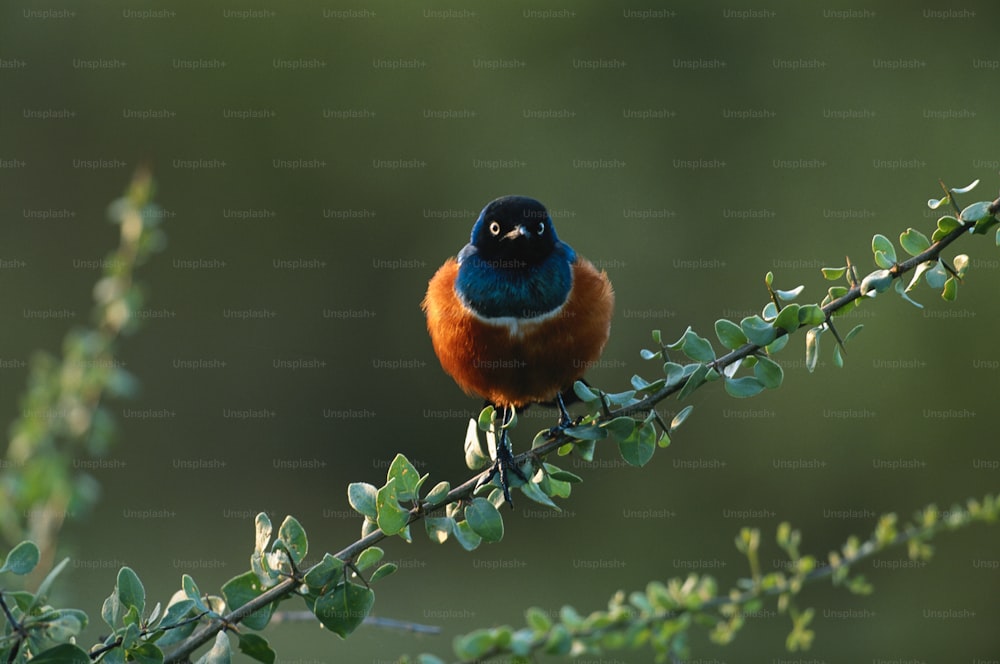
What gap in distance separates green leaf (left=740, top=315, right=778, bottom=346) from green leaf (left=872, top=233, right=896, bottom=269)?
178 millimetres

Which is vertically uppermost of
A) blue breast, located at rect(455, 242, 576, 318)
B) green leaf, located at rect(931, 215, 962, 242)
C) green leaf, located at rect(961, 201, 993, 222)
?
blue breast, located at rect(455, 242, 576, 318)

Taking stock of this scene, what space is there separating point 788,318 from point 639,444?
286 millimetres

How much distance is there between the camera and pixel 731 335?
1.44 meters

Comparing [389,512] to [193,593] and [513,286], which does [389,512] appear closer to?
[193,593]

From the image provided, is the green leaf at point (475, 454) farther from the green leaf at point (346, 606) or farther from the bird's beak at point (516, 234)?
the bird's beak at point (516, 234)

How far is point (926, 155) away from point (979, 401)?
167 centimetres

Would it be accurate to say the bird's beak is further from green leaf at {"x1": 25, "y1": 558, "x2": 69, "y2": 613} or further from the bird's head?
green leaf at {"x1": 25, "y1": 558, "x2": 69, "y2": 613}

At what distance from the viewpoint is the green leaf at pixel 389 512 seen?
4.33ft

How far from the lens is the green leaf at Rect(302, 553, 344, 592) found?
50.0 inches

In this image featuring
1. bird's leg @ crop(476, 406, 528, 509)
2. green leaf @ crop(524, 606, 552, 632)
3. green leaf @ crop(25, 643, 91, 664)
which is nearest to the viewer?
green leaf @ crop(25, 643, 91, 664)

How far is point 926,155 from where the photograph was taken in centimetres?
667

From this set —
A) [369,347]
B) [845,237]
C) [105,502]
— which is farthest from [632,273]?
[105,502]

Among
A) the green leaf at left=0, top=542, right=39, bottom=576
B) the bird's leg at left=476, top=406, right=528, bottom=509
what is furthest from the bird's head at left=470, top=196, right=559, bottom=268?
the green leaf at left=0, top=542, right=39, bottom=576

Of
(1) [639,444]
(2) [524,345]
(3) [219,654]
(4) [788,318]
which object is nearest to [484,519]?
(1) [639,444]
